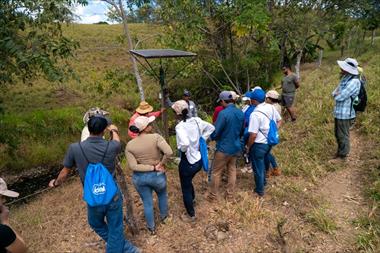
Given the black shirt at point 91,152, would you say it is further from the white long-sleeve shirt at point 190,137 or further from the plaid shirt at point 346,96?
the plaid shirt at point 346,96

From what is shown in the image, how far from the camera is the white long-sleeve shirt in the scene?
182 inches

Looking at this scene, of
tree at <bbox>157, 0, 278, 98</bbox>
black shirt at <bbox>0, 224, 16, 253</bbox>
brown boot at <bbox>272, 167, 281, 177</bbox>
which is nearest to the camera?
black shirt at <bbox>0, 224, 16, 253</bbox>

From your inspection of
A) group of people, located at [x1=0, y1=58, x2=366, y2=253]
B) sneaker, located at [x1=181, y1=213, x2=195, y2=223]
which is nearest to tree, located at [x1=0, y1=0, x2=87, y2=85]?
group of people, located at [x1=0, y1=58, x2=366, y2=253]

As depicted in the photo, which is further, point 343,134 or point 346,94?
point 343,134

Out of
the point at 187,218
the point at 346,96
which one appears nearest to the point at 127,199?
the point at 187,218

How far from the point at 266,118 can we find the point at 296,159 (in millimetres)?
2042

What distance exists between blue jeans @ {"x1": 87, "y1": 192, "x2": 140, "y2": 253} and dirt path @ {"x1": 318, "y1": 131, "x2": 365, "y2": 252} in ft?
8.63

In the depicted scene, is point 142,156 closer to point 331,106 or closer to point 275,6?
point 331,106

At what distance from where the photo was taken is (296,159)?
6.95 metres

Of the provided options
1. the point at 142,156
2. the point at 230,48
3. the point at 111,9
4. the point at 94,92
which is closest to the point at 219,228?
the point at 142,156

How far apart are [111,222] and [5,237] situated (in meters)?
1.54

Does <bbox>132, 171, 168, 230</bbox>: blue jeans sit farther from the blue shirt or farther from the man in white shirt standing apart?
the man in white shirt standing apart

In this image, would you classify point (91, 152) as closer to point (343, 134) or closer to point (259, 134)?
point (259, 134)

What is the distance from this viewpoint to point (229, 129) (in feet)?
16.8
